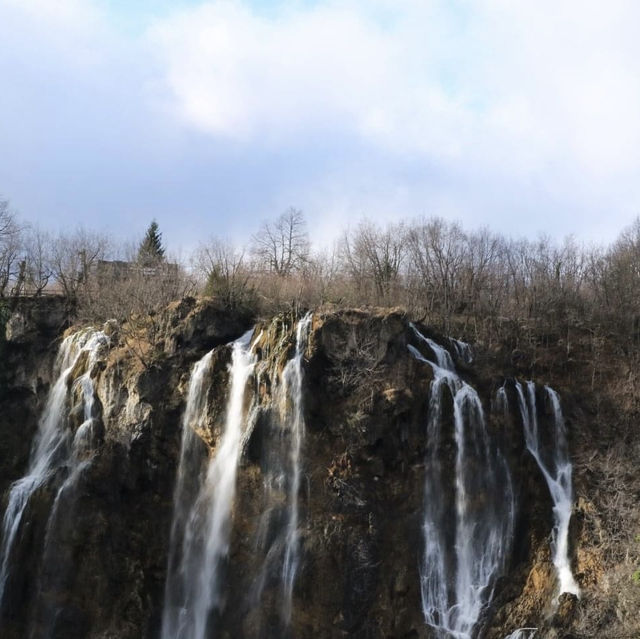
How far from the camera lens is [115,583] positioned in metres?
22.6

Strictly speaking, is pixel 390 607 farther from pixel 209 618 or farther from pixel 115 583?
pixel 115 583

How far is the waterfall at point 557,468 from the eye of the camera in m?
20.9

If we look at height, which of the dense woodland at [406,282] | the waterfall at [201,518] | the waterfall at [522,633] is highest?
the dense woodland at [406,282]

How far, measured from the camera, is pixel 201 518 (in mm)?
23219

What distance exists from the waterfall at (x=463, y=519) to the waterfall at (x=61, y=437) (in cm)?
1418

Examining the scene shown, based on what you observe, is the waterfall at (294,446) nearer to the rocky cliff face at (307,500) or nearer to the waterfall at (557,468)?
the rocky cliff face at (307,500)

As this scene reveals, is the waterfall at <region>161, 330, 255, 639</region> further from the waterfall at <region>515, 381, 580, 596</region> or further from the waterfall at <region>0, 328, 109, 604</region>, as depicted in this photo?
the waterfall at <region>515, 381, 580, 596</region>

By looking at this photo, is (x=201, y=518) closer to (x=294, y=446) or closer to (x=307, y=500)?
(x=307, y=500)

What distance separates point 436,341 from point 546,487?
835 cm

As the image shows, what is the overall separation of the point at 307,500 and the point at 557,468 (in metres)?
10.1

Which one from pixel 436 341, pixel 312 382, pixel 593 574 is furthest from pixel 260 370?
pixel 593 574

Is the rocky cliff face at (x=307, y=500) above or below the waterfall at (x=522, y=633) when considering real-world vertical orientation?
above

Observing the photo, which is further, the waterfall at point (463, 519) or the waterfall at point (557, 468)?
the waterfall at point (463, 519)

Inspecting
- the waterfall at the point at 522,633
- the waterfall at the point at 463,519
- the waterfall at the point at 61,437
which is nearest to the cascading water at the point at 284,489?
the waterfall at the point at 463,519
